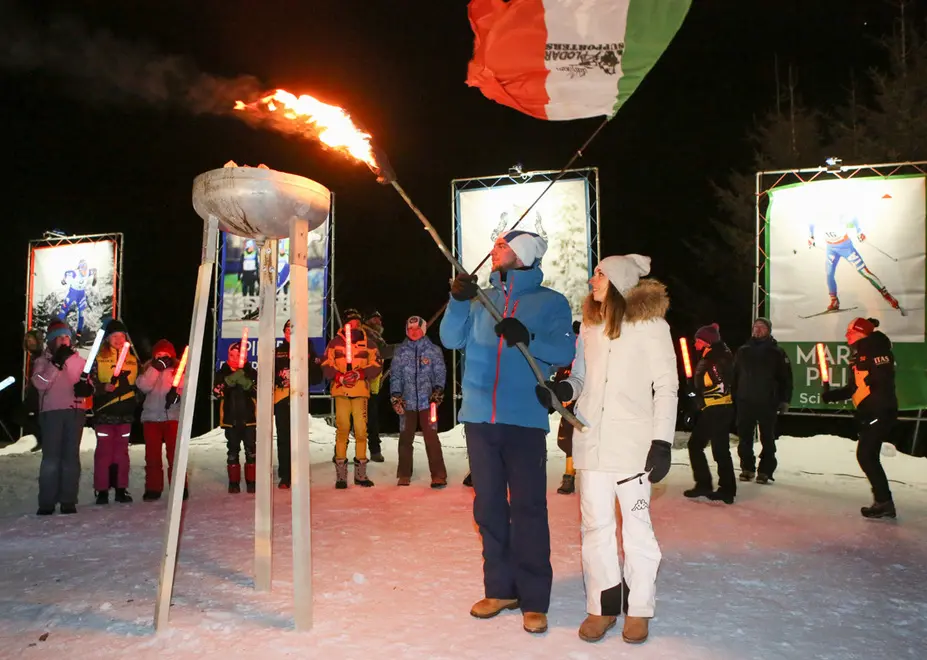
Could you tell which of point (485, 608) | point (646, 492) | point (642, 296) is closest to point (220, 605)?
point (485, 608)

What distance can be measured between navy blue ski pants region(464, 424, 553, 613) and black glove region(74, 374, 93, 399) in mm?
5600

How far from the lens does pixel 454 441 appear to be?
49.7 feet

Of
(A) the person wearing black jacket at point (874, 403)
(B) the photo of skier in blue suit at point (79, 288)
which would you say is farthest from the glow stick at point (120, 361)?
(B) the photo of skier in blue suit at point (79, 288)

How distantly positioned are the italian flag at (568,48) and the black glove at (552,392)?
20.3 ft

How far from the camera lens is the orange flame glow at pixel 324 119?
4.50m

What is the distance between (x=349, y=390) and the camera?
9.48 m

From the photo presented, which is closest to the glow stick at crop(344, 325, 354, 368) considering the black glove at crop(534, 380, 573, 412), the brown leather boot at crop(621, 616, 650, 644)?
the black glove at crop(534, 380, 573, 412)

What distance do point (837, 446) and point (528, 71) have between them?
8537mm

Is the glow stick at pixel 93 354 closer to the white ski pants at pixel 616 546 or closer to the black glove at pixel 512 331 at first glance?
the black glove at pixel 512 331

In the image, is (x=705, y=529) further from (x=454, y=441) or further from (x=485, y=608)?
(x=454, y=441)

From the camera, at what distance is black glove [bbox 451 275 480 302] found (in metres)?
4.31

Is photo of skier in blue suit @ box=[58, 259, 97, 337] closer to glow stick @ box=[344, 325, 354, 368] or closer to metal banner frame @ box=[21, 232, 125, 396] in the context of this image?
metal banner frame @ box=[21, 232, 125, 396]

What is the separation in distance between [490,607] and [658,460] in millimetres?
1351

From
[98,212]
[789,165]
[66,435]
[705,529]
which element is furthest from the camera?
[98,212]
